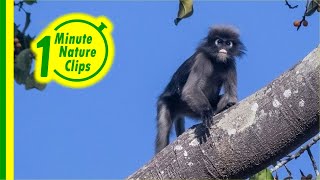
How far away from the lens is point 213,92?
5.80m

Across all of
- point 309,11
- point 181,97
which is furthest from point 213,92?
point 309,11

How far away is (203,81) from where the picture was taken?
19.0ft

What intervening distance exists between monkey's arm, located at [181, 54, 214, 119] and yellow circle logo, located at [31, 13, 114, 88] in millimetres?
1274

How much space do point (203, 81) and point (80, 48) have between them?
2.18 m

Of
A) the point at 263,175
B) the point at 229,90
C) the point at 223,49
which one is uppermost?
the point at 223,49

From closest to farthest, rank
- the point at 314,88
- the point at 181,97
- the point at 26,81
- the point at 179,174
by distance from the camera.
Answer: the point at 26,81 → the point at 314,88 → the point at 179,174 → the point at 181,97

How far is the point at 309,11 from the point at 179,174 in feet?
3.38

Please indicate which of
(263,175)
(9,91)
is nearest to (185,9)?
(263,175)

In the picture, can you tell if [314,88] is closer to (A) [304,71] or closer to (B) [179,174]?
(A) [304,71]

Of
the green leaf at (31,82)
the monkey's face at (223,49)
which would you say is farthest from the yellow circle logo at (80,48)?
the monkey's face at (223,49)

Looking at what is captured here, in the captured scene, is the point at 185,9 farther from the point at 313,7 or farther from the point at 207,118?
the point at 207,118

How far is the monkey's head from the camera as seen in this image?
6.09m

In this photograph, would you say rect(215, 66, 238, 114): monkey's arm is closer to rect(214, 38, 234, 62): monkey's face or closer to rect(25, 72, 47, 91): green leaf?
rect(214, 38, 234, 62): monkey's face

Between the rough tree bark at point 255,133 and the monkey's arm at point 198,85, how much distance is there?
219 cm
